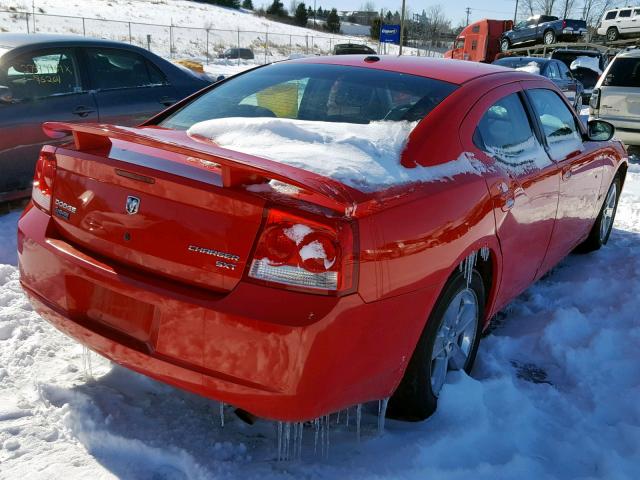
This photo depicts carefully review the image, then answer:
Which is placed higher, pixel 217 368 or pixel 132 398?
pixel 217 368

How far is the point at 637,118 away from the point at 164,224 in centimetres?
930

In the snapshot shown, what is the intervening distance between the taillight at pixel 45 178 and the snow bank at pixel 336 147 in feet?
1.94

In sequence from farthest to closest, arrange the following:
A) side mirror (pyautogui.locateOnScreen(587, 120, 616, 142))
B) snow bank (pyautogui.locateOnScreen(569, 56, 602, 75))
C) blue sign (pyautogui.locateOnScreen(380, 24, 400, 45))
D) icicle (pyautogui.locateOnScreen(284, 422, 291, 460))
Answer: blue sign (pyautogui.locateOnScreen(380, 24, 400, 45)) → snow bank (pyautogui.locateOnScreen(569, 56, 602, 75)) → side mirror (pyautogui.locateOnScreen(587, 120, 616, 142)) → icicle (pyautogui.locateOnScreen(284, 422, 291, 460))

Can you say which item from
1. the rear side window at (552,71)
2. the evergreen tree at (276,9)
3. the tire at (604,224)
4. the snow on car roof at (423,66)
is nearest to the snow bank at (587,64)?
the rear side window at (552,71)

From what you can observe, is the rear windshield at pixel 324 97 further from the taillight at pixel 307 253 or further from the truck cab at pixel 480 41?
the truck cab at pixel 480 41

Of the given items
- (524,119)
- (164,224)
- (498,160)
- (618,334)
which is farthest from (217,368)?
(618,334)

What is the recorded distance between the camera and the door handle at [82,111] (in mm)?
5452

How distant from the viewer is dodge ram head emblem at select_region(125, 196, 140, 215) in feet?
7.22

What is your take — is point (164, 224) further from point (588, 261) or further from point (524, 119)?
point (588, 261)

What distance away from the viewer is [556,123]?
3.95 metres

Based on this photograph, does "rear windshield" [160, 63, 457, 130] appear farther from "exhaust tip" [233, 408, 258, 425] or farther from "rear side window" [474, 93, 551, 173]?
"exhaust tip" [233, 408, 258, 425]

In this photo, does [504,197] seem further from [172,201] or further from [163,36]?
[163,36]

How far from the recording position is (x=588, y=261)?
4.96 m

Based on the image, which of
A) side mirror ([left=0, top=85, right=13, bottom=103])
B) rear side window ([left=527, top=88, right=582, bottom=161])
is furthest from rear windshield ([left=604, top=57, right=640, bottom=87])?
side mirror ([left=0, top=85, right=13, bottom=103])
